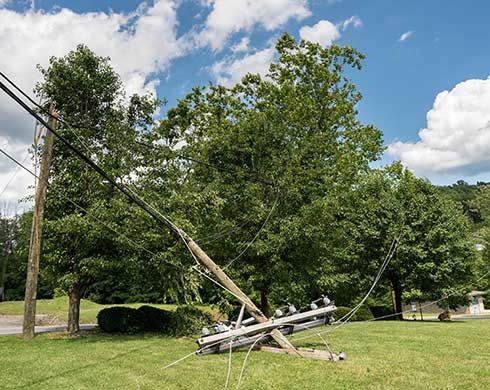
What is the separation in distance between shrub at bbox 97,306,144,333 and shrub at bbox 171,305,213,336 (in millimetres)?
1613

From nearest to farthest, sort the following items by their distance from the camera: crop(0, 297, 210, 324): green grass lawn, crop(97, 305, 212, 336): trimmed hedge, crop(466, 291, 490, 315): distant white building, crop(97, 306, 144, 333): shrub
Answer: crop(97, 305, 212, 336): trimmed hedge < crop(97, 306, 144, 333): shrub < crop(0, 297, 210, 324): green grass lawn < crop(466, 291, 490, 315): distant white building

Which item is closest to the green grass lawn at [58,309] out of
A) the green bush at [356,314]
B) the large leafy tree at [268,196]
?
the green bush at [356,314]

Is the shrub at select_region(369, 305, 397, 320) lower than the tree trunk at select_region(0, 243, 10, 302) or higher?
lower

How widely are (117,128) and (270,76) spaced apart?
480 inches

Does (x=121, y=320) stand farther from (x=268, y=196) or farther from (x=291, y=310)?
(x=291, y=310)

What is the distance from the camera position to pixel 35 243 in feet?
42.5

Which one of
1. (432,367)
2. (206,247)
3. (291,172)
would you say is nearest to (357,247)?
(291,172)

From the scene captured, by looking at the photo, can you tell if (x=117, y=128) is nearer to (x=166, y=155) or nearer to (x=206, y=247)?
(x=166, y=155)

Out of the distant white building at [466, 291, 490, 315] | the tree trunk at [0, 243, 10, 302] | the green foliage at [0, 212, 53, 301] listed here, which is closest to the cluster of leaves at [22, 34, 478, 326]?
the distant white building at [466, 291, 490, 315]

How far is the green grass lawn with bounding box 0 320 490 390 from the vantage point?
6246 mm

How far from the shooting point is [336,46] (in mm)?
23625

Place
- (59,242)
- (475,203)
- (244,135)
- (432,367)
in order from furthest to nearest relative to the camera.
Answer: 1. (475,203)
2. (244,135)
3. (59,242)
4. (432,367)

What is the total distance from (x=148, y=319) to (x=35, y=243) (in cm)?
483

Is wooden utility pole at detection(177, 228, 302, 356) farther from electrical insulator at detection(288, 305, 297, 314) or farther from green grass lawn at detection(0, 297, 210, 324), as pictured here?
green grass lawn at detection(0, 297, 210, 324)
